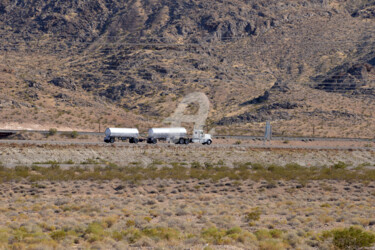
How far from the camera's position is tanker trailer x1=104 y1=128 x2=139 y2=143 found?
62.6 m

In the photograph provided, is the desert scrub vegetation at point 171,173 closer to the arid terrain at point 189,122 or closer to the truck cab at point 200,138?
the arid terrain at point 189,122

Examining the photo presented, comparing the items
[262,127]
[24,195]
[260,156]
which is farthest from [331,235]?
[262,127]

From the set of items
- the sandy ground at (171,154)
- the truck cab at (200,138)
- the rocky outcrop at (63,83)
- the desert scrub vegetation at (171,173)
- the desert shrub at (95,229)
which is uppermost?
the rocky outcrop at (63,83)

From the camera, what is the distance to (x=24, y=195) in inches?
1183

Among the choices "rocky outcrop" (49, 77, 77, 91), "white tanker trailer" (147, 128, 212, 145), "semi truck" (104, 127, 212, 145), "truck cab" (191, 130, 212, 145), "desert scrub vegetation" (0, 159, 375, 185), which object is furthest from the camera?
"rocky outcrop" (49, 77, 77, 91)

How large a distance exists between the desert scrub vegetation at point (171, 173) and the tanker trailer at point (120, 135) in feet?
58.5

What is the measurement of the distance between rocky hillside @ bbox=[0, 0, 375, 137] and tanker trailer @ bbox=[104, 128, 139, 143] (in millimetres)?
21114

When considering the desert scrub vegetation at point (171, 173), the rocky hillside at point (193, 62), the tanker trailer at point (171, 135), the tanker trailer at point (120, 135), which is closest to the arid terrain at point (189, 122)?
the desert scrub vegetation at point (171, 173)

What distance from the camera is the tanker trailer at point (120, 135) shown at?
62.6 metres

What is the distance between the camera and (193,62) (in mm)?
127125

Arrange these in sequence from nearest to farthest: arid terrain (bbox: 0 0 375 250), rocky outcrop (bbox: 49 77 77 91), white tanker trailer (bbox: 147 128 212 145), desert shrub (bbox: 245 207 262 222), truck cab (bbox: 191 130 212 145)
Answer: arid terrain (bbox: 0 0 375 250) → desert shrub (bbox: 245 207 262 222) → white tanker trailer (bbox: 147 128 212 145) → truck cab (bbox: 191 130 212 145) → rocky outcrop (bbox: 49 77 77 91)

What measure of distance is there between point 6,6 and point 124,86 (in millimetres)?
74582

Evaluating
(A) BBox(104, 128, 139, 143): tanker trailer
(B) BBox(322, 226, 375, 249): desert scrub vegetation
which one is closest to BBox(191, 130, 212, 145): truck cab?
(A) BBox(104, 128, 139, 143): tanker trailer

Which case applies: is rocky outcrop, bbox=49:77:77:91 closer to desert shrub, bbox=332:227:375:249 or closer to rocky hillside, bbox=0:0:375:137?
rocky hillside, bbox=0:0:375:137
